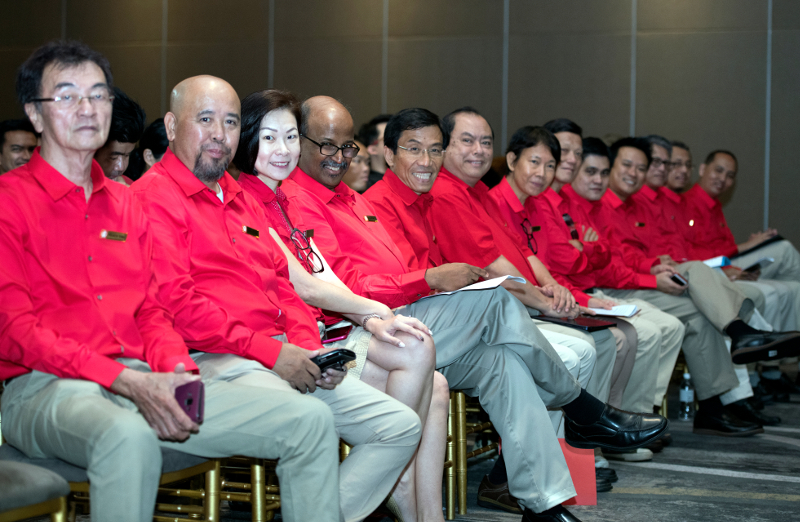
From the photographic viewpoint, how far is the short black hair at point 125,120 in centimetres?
248

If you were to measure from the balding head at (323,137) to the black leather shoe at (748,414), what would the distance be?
2.64 meters

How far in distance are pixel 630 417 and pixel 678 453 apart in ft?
3.82

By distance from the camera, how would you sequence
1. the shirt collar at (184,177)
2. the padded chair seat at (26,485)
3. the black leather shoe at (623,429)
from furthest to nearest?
the black leather shoe at (623,429) < the shirt collar at (184,177) < the padded chair seat at (26,485)

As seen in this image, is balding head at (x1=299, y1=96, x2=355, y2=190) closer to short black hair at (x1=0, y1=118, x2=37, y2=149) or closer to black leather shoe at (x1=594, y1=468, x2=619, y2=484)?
black leather shoe at (x1=594, y1=468, x2=619, y2=484)

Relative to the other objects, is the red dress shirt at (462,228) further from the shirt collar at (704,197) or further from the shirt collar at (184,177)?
the shirt collar at (704,197)

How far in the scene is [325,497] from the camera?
166 cm

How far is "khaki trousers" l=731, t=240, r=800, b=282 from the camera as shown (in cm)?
530

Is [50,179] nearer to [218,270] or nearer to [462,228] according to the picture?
[218,270]

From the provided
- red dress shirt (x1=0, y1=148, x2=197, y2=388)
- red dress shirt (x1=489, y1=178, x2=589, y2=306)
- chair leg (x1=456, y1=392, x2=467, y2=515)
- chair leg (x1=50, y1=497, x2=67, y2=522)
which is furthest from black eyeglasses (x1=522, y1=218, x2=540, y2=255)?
chair leg (x1=50, y1=497, x2=67, y2=522)

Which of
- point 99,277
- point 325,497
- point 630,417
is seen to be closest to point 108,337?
point 99,277

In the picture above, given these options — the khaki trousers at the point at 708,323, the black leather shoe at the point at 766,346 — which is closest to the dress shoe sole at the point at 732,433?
the khaki trousers at the point at 708,323

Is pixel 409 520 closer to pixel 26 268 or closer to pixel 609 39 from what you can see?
pixel 26 268

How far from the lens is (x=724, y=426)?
3969mm

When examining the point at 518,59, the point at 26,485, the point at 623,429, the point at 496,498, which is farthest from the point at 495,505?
the point at 518,59
